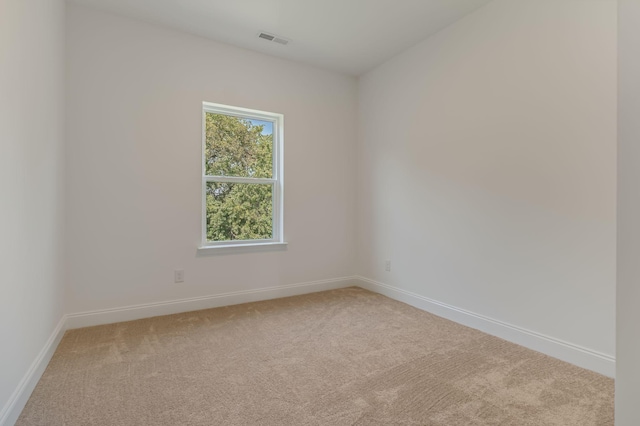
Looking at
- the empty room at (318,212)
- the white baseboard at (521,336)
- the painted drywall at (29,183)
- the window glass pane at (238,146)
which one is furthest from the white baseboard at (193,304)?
the window glass pane at (238,146)

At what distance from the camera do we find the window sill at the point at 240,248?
322cm

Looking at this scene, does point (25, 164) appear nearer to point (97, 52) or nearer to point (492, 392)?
point (97, 52)

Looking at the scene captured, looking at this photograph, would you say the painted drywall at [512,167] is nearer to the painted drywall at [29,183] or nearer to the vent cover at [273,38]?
the vent cover at [273,38]

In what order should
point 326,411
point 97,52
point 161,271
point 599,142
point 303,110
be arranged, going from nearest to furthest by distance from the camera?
point 326,411 → point 599,142 → point 97,52 → point 161,271 → point 303,110

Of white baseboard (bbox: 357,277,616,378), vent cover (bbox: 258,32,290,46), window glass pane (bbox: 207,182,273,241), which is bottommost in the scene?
white baseboard (bbox: 357,277,616,378)

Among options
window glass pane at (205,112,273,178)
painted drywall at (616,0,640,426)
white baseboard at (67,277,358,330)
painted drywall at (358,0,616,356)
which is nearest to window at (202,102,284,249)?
window glass pane at (205,112,273,178)

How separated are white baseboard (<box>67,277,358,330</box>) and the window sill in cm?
43


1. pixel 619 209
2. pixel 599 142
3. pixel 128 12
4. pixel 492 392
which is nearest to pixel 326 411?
pixel 492 392

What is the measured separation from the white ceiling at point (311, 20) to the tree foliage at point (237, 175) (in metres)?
0.83

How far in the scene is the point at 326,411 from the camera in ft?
5.22

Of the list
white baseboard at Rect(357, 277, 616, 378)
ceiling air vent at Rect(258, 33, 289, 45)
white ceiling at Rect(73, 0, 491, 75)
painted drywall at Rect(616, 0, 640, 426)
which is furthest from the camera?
ceiling air vent at Rect(258, 33, 289, 45)

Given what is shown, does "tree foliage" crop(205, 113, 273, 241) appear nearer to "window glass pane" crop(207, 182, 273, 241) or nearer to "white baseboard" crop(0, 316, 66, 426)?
"window glass pane" crop(207, 182, 273, 241)

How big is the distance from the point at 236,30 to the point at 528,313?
3478 millimetres

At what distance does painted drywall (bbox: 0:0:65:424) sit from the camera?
1441 mm
